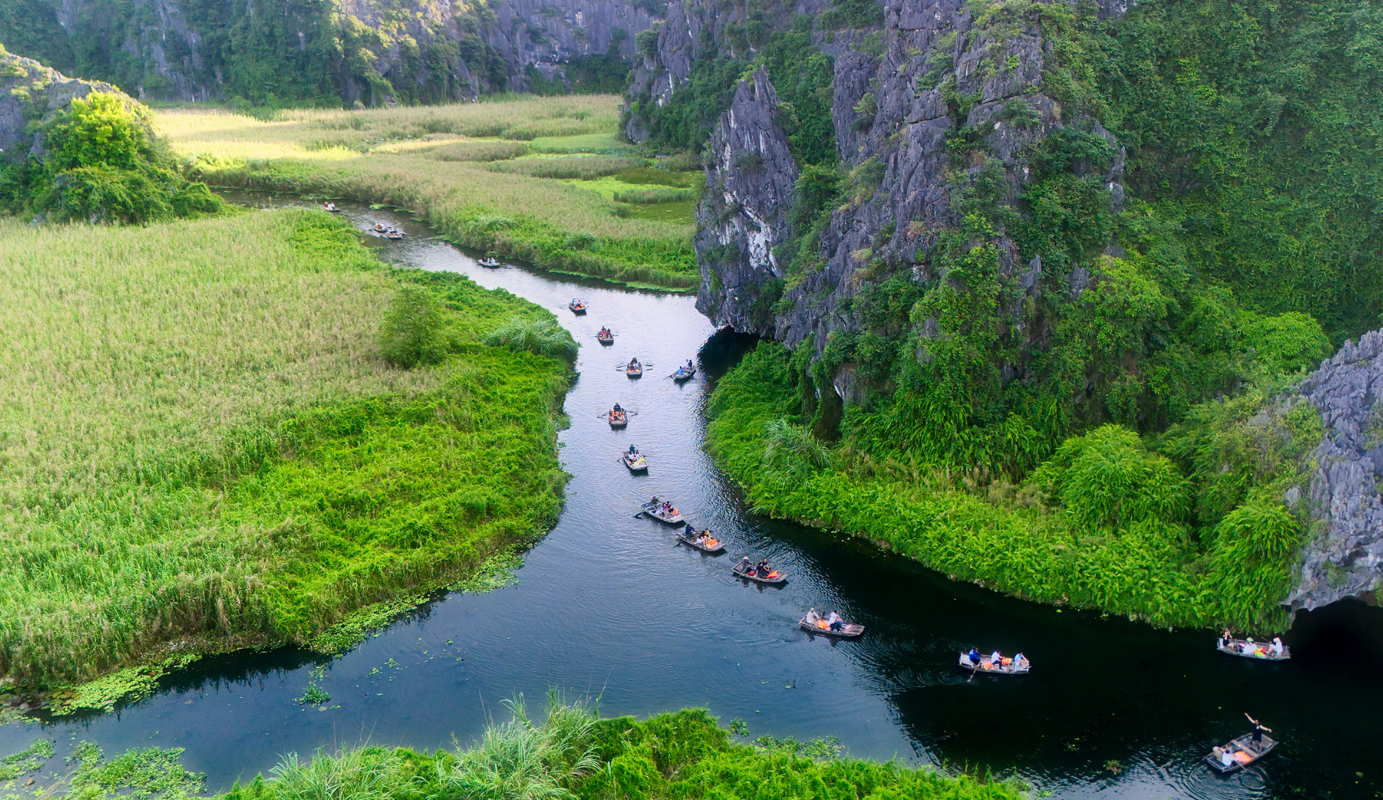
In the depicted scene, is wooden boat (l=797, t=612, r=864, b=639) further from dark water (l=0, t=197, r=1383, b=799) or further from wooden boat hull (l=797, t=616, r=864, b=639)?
dark water (l=0, t=197, r=1383, b=799)

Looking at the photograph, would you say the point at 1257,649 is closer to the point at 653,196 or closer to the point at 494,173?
the point at 653,196

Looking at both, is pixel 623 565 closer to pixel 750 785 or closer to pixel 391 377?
pixel 750 785

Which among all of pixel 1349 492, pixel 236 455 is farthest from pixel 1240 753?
pixel 236 455

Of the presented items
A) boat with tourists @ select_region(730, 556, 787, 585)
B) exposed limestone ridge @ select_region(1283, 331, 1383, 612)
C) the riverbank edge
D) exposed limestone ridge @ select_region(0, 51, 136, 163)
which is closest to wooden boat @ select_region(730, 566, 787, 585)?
boat with tourists @ select_region(730, 556, 787, 585)

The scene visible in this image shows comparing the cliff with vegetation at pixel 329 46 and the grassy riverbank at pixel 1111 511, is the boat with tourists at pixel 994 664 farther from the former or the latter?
the cliff with vegetation at pixel 329 46

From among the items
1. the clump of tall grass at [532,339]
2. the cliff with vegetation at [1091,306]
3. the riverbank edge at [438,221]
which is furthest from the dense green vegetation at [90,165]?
the cliff with vegetation at [1091,306]

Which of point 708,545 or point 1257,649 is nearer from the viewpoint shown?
point 1257,649
